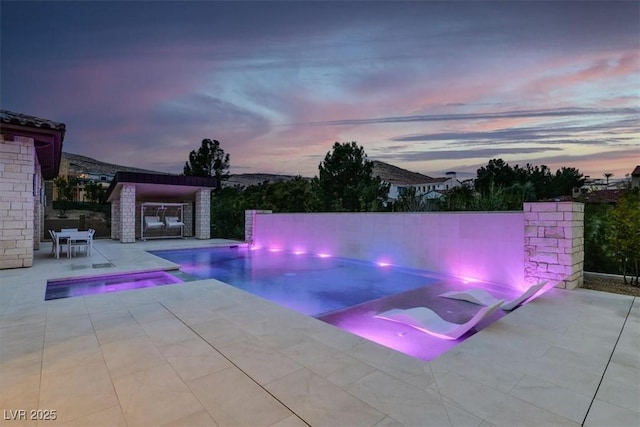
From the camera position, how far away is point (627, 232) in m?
5.28

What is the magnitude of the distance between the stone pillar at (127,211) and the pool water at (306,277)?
153 inches

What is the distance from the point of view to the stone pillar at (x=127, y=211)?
13547 millimetres

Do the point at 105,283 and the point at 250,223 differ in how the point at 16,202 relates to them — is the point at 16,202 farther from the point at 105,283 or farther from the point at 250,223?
the point at 250,223

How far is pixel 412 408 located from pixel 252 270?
22.5ft

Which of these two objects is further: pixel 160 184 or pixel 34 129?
pixel 160 184

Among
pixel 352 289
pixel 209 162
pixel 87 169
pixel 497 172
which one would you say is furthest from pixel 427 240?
pixel 87 169

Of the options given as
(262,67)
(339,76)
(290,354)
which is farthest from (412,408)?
(262,67)

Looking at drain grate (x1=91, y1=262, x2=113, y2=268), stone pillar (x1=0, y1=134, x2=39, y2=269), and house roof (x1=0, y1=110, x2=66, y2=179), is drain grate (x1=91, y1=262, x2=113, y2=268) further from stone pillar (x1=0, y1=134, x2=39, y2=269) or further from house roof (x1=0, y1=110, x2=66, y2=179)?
house roof (x1=0, y1=110, x2=66, y2=179)

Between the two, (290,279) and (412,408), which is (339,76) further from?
(412,408)

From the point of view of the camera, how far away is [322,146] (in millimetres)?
17516

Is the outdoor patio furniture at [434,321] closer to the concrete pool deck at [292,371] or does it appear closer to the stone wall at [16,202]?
the concrete pool deck at [292,371]

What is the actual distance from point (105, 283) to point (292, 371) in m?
5.40

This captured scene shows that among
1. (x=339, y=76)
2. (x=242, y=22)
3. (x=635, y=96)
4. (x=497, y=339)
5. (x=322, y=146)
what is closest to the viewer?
(x=497, y=339)

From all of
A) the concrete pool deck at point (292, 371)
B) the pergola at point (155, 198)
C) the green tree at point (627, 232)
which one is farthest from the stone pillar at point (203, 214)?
the green tree at point (627, 232)
